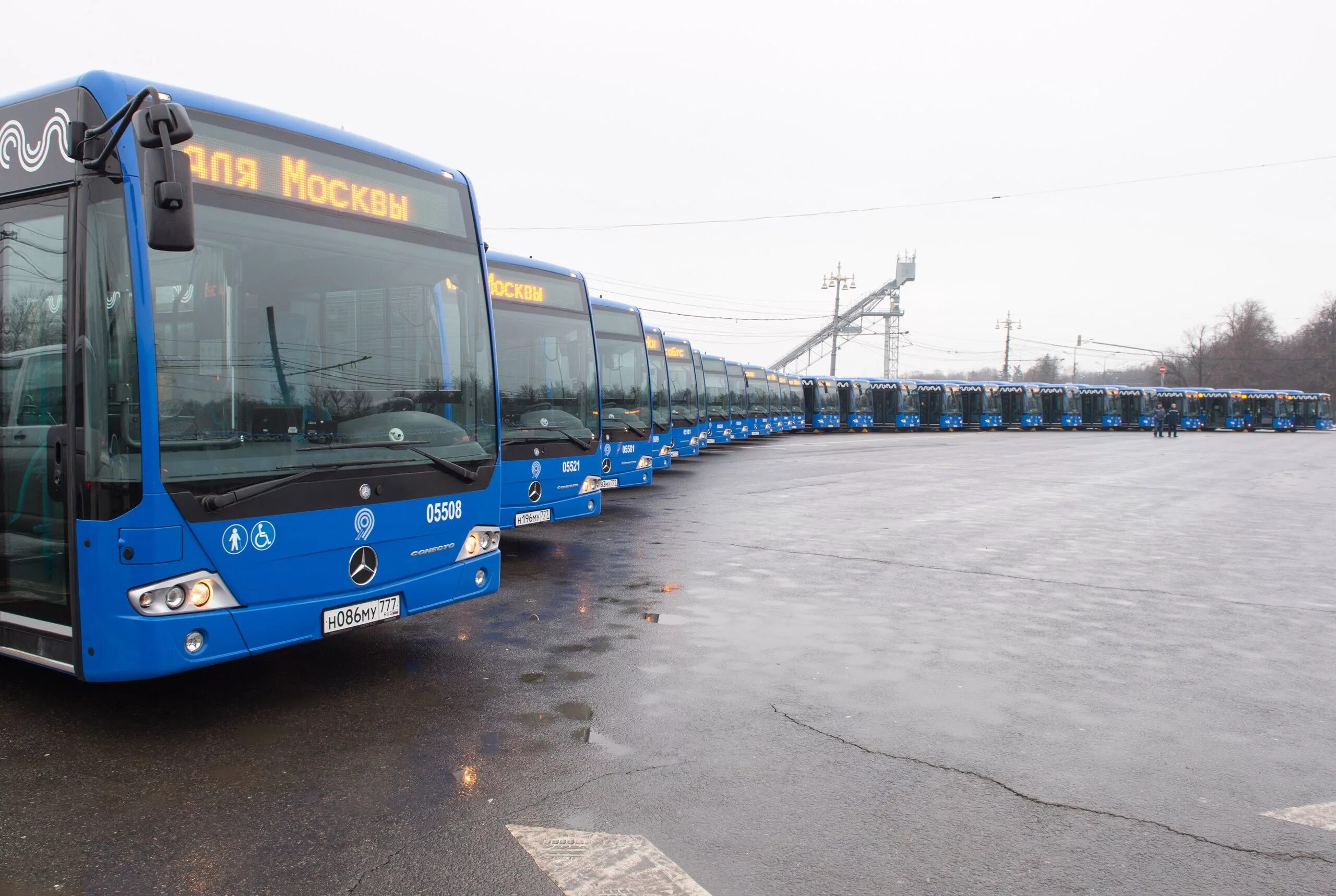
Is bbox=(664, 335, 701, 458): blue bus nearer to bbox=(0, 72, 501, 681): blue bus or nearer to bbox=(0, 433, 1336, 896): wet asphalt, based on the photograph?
bbox=(0, 433, 1336, 896): wet asphalt

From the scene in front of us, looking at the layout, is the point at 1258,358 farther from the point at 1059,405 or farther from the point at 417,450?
the point at 417,450

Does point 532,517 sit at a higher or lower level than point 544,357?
lower

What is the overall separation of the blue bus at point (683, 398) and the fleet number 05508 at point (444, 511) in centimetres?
1761

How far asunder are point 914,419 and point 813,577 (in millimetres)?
50231

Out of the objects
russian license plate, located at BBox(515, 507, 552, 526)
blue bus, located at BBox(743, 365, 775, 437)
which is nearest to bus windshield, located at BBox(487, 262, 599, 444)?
russian license plate, located at BBox(515, 507, 552, 526)

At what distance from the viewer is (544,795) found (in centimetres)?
399

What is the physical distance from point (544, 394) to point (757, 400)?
94.0 feet

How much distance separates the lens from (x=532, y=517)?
391 inches

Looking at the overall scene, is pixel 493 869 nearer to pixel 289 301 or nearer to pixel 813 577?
pixel 289 301

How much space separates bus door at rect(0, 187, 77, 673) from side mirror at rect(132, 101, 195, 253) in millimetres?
789

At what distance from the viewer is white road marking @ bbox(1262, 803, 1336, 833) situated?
12.5 feet

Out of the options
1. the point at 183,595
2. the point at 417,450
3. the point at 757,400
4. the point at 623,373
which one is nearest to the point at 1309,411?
the point at 757,400

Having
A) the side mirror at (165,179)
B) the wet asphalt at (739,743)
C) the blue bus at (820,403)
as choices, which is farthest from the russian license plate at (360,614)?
the blue bus at (820,403)

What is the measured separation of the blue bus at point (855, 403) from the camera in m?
54.7
